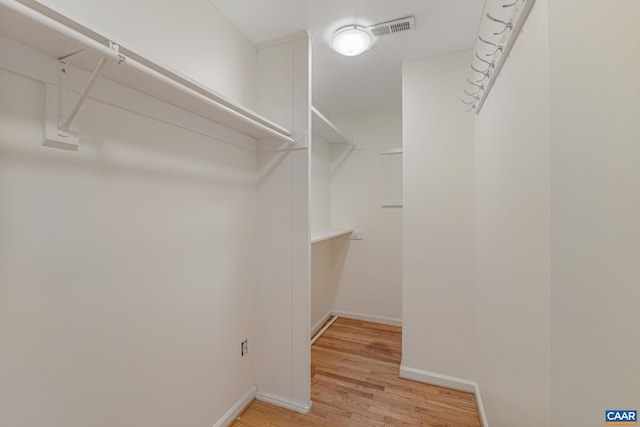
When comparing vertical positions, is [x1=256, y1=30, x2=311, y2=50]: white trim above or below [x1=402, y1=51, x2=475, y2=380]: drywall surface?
above

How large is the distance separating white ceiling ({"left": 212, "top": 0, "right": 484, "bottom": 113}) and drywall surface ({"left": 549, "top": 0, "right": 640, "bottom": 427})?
1.12 metres

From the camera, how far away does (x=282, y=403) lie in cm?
171

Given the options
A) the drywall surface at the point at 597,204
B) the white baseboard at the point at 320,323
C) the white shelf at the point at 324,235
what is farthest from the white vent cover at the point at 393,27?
the white baseboard at the point at 320,323

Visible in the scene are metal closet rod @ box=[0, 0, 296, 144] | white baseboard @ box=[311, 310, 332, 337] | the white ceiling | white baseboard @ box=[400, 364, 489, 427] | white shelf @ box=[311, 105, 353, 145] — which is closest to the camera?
metal closet rod @ box=[0, 0, 296, 144]

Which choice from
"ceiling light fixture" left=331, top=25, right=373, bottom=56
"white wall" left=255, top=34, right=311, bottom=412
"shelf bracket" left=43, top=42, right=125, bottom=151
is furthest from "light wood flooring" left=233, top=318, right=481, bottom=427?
"ceiling light fixture" left=331, top=25, right=373, bottom=56

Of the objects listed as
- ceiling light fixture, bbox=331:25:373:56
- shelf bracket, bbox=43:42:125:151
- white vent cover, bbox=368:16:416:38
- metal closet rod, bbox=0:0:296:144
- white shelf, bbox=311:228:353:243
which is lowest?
white shelf, bbox=311:228:353:243

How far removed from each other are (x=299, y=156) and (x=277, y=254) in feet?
2.28

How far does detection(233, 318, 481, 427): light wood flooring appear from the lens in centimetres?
159

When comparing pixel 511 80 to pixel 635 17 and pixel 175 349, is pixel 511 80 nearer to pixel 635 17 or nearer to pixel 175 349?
pixel 635 17

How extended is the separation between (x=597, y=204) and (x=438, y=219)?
4.37 feet

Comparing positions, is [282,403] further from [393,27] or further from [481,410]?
[393,27]

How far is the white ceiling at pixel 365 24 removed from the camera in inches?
58.4

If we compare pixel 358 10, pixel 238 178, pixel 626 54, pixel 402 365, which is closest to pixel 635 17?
pixel 626 54

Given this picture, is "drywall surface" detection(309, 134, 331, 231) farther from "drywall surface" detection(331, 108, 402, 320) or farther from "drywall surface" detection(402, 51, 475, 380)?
"drywall surface" detection(402, 51, 475, 380)
